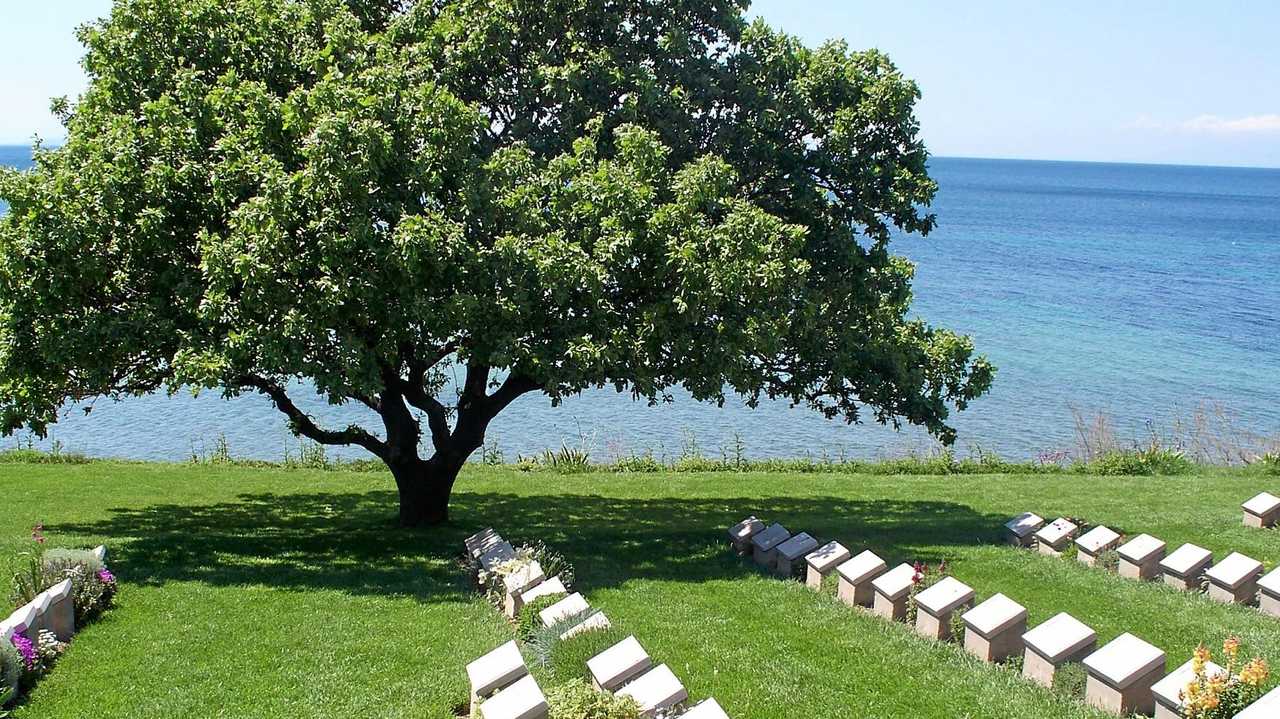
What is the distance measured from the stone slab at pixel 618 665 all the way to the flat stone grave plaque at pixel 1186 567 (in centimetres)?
918

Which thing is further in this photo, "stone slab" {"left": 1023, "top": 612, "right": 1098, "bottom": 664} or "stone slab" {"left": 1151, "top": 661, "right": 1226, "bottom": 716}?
"stone slab" {"left": 1023, "top": 612, "right": 1098, "bottom": 664}

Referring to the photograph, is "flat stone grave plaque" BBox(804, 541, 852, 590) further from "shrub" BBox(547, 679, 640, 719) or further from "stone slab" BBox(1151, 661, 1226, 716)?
"shrub" BBox(547, 679, 640, 719)

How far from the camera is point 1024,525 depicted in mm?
19359

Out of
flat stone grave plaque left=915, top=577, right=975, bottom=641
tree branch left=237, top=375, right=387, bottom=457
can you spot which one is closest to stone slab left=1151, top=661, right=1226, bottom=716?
flat stone grave plaque left=915, top=577, right=975, bottom=641

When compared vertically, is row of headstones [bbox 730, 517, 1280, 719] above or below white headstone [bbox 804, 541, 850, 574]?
below

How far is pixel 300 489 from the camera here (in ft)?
88.4

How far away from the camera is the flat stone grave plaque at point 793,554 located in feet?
55.6

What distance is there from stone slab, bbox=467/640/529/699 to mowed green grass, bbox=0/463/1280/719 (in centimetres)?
61

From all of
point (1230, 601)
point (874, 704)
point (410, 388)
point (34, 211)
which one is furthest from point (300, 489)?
point (1230, 601)

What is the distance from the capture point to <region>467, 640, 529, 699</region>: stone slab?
11.4 meters

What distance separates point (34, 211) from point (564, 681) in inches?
443

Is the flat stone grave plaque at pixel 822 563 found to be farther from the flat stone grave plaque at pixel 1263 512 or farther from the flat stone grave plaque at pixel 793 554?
the flat stone grave plaque at pixel 1263 512

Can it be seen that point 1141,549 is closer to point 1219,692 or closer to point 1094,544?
point 1094,544

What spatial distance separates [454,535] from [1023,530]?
35.5 ft
